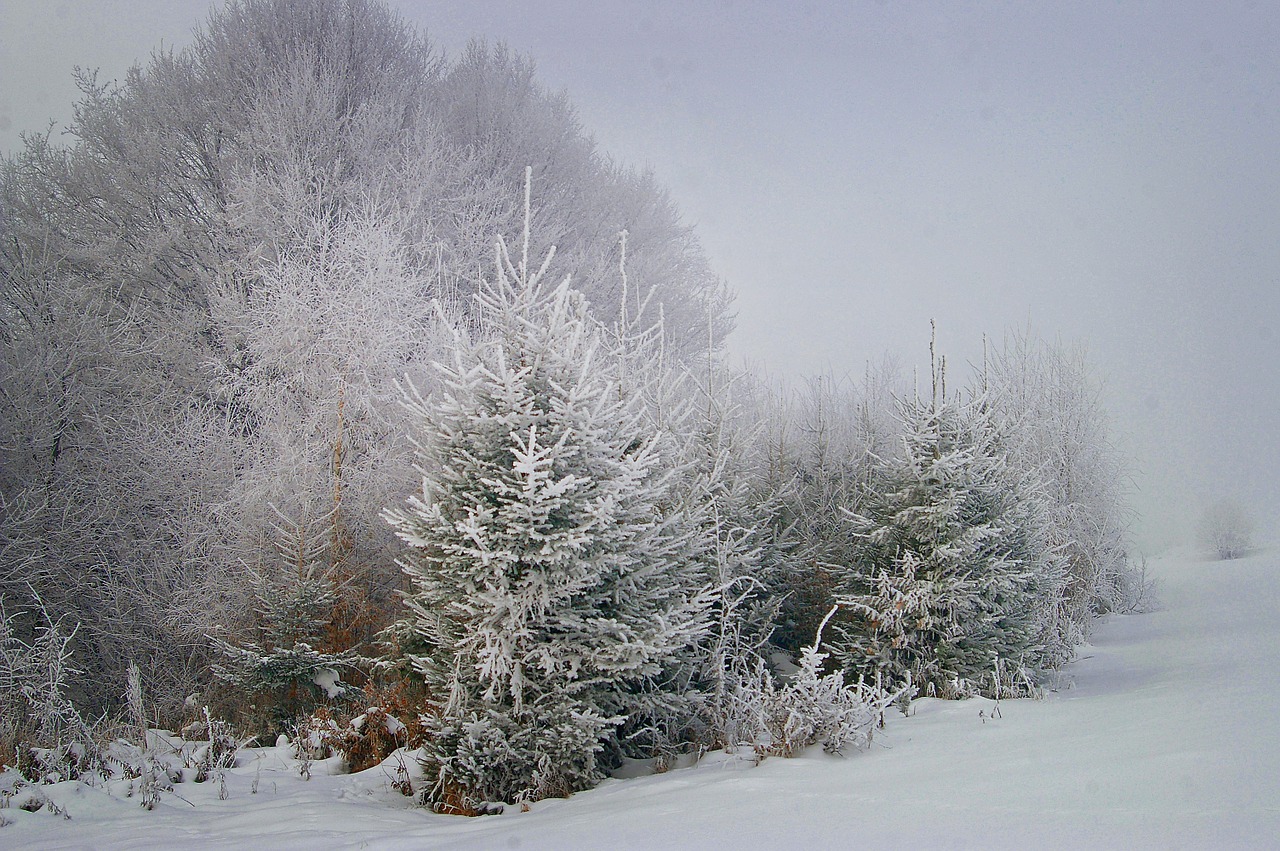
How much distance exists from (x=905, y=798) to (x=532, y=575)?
2487 mm

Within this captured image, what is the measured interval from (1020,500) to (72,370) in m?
12.7

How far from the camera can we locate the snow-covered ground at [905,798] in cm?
329

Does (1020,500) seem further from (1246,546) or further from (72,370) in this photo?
(1246,546)

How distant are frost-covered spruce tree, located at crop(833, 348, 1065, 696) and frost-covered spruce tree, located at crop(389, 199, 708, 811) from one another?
312 centimetres

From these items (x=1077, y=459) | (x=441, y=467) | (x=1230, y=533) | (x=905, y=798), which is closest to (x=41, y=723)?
(x=441, y=467)

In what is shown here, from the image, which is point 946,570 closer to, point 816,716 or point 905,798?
point 816,716

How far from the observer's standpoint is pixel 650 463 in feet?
18.7

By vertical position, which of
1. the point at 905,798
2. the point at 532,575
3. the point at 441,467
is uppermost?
the point at 441,467

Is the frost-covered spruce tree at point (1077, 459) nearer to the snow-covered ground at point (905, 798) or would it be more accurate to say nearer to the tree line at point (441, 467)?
the tree line at point (441, 467)

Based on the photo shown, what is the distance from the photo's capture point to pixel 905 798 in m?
3.91

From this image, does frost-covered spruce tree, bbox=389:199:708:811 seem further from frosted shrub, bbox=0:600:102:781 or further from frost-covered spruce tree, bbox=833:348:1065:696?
frost-covered spruce tree, bbox=833:348:1065:696

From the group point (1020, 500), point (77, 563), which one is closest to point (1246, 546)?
point (1020, 500)

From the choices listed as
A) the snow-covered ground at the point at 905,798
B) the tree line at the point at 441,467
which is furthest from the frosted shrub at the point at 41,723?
the snow-covered ground at the point at 905,798

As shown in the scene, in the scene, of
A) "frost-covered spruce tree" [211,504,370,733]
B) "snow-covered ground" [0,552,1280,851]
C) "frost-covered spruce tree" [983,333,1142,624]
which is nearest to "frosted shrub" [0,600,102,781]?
"snow-covered ground" [0,552,1280,851]
